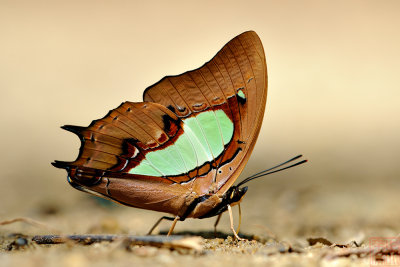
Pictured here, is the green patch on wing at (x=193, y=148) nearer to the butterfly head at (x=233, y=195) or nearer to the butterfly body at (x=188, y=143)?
the butterfly body at (x=188, y=143)

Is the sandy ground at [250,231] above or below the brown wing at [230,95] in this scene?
below

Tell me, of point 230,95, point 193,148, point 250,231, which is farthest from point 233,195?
point 250,231

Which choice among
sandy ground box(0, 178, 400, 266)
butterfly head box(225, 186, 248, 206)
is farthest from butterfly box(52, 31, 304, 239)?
sandy ground box(0, 178, 400, 266)

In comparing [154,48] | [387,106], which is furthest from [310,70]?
[154,48]

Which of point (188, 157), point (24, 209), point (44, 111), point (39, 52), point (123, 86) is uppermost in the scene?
point (39, 52)

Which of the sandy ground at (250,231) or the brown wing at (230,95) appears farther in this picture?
the brown wing at (230,95)

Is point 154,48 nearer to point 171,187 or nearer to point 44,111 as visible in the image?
point 44,111

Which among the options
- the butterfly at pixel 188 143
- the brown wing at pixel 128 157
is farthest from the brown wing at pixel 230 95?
the brown wing at pixel 128 157

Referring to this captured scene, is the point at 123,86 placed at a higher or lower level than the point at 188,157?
higher
